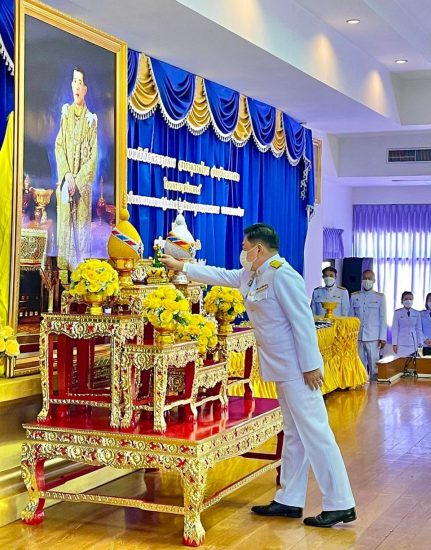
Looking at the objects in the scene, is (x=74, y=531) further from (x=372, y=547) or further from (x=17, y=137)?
(x=17, y=137)

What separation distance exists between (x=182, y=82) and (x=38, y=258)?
9.34 ft

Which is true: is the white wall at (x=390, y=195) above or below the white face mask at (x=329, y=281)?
above

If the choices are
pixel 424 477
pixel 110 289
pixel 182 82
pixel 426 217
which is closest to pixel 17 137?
pixel 110 289

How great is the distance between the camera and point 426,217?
15164 millimetres

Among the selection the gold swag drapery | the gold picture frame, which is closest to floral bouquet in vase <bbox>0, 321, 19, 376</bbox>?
the gold swag drapery

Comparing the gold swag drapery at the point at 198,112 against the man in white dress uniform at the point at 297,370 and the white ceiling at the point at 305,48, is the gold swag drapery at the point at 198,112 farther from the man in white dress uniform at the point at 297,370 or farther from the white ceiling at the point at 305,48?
the man in white dress uniform at the point at 297,370

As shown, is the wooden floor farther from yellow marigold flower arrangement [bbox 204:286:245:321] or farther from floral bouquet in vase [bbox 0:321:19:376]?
yellow marigold flower arrangement [bbox 204:286:245:321]

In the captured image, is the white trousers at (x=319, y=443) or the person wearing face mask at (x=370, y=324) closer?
the white trousers at (x=319, y=443)

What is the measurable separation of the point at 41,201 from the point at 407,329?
7.87 meters

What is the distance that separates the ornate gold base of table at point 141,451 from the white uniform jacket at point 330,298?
6.49m

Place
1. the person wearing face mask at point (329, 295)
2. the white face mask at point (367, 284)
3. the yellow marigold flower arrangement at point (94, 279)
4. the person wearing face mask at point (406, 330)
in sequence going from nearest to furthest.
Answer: the yellow marigold flower arrangement at point (94, 279) < the person wearing face mask at point (329, 295) < the white face mask at point (367, 284) < the person wearing face mask at point (406, 330)

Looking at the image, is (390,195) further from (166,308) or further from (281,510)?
(166,308)

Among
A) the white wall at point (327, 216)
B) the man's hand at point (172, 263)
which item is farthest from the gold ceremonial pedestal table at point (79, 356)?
the white wall at point (327, 216)

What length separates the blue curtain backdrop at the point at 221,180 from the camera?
749 cm
